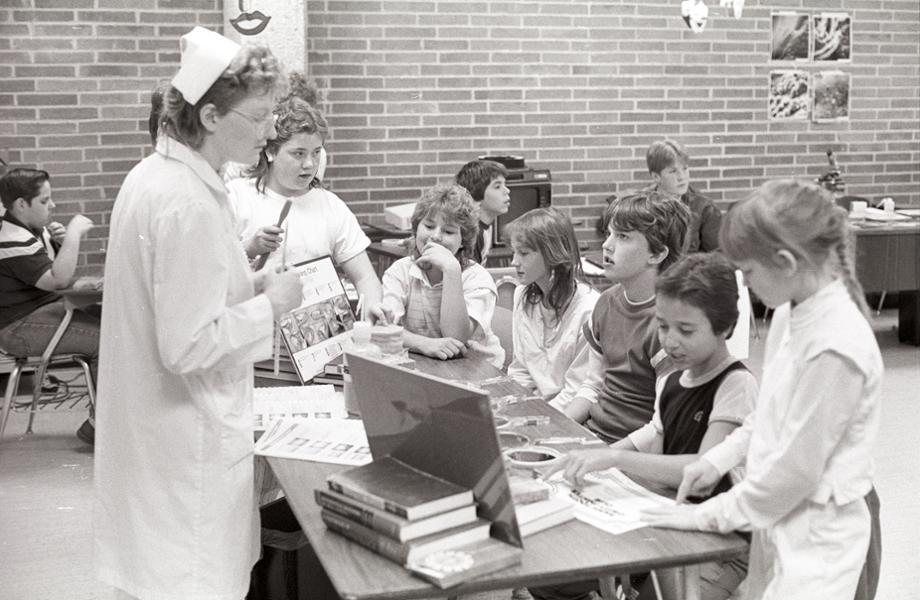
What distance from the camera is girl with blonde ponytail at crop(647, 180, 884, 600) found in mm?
1952

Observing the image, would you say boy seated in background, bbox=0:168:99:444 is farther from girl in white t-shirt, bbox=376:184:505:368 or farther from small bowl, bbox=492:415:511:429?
small bowl, bbox=492:415:511:429

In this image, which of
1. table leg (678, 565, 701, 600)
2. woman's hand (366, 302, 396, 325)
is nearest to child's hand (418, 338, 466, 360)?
woman's hand (366, 302, 396, 325)

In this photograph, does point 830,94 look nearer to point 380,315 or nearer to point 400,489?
point 380,315

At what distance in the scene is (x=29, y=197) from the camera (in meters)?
5.68

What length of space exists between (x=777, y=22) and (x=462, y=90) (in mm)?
2321

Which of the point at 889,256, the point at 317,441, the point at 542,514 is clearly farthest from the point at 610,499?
the point at 889,256

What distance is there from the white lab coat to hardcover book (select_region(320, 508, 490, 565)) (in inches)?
16.3

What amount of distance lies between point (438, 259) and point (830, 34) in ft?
18.7

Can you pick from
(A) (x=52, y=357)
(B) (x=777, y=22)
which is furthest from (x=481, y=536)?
(B) (x=777, y=22)

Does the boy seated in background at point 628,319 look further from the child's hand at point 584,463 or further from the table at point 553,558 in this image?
the table at point 553,558

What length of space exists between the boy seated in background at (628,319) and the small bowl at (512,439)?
1.29ft

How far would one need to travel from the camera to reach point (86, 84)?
21.9 feet

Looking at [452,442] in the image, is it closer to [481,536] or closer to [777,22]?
[481,536]

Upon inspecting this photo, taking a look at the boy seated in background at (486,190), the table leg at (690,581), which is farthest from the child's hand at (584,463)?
the boy seated in background at (486,190)
